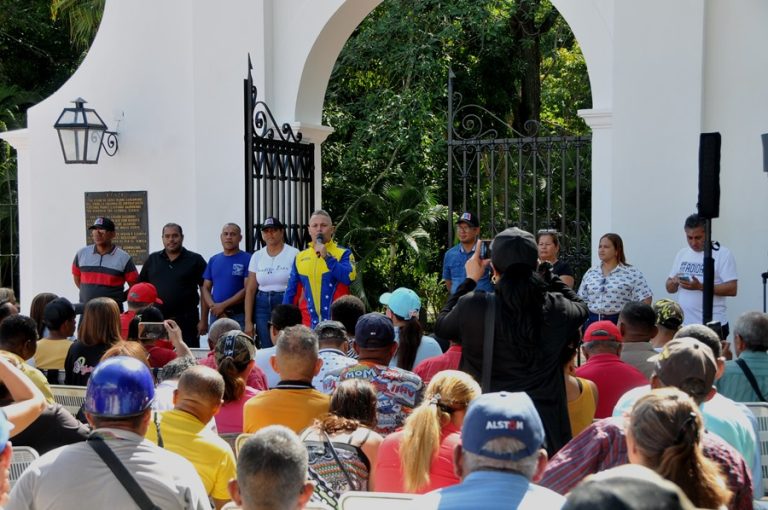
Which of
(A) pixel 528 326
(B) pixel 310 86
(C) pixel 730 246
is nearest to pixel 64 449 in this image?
(A) pixel 528 326

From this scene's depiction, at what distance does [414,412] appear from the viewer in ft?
13.5

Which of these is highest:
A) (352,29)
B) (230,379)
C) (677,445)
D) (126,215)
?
(352,29)

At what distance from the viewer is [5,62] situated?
2167 cm

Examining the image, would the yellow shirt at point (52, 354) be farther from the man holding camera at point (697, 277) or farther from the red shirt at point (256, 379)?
the man holding camera at point (697, 277)

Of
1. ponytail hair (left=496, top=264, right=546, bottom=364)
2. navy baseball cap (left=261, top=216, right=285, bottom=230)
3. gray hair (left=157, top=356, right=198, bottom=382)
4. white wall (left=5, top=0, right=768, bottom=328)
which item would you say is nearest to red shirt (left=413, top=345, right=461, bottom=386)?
ponytail hair (left=496, top=264, right=546, bottom=364)

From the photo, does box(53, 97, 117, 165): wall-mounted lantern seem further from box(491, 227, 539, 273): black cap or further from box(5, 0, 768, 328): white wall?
box(491, 227, 539, 273): black cap

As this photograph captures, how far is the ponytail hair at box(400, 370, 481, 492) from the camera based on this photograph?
4.00 meters

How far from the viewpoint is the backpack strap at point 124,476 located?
11.0ft

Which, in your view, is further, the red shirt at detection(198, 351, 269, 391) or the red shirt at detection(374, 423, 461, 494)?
the red shirt at detection(198, 351, 269, 391)

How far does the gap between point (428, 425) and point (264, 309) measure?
6233mm

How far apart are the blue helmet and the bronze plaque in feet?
27.9

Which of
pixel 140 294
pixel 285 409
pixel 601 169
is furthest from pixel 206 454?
pixel 601 169

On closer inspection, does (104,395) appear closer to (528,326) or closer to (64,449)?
(64,449)

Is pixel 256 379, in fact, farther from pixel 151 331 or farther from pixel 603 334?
pixel 603 334
